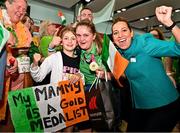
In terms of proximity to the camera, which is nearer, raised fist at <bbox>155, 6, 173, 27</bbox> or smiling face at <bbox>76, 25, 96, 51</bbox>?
Result: raised fist at <bbox>155, 6, 173, 27</bbox>

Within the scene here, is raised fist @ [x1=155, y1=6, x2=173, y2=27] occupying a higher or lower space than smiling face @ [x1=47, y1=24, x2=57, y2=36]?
lower

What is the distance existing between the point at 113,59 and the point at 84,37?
34cm

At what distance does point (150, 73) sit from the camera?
204 cm

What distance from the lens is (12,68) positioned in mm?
2240

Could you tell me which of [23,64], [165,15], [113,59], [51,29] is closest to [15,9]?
[23,64]

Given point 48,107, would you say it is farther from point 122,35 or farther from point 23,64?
point 122,35

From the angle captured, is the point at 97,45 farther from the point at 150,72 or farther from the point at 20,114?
the point at 20,114

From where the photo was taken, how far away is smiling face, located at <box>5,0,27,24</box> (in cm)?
239

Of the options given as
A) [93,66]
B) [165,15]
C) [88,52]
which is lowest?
[93,66]

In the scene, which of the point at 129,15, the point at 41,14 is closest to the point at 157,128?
the point at 41,14

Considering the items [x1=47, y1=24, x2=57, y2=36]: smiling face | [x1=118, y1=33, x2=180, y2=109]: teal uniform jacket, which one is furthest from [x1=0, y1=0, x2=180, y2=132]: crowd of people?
[x1=47, y1=24, x2=57, y2=36]: smiling face

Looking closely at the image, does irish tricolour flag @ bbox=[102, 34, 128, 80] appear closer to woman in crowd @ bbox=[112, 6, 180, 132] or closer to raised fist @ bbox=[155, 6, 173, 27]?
woman in crowd @ bbox=[112, 6, 180, 132]

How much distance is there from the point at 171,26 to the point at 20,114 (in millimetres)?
1359

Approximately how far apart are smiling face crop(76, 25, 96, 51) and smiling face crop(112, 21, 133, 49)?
0.24 meters
